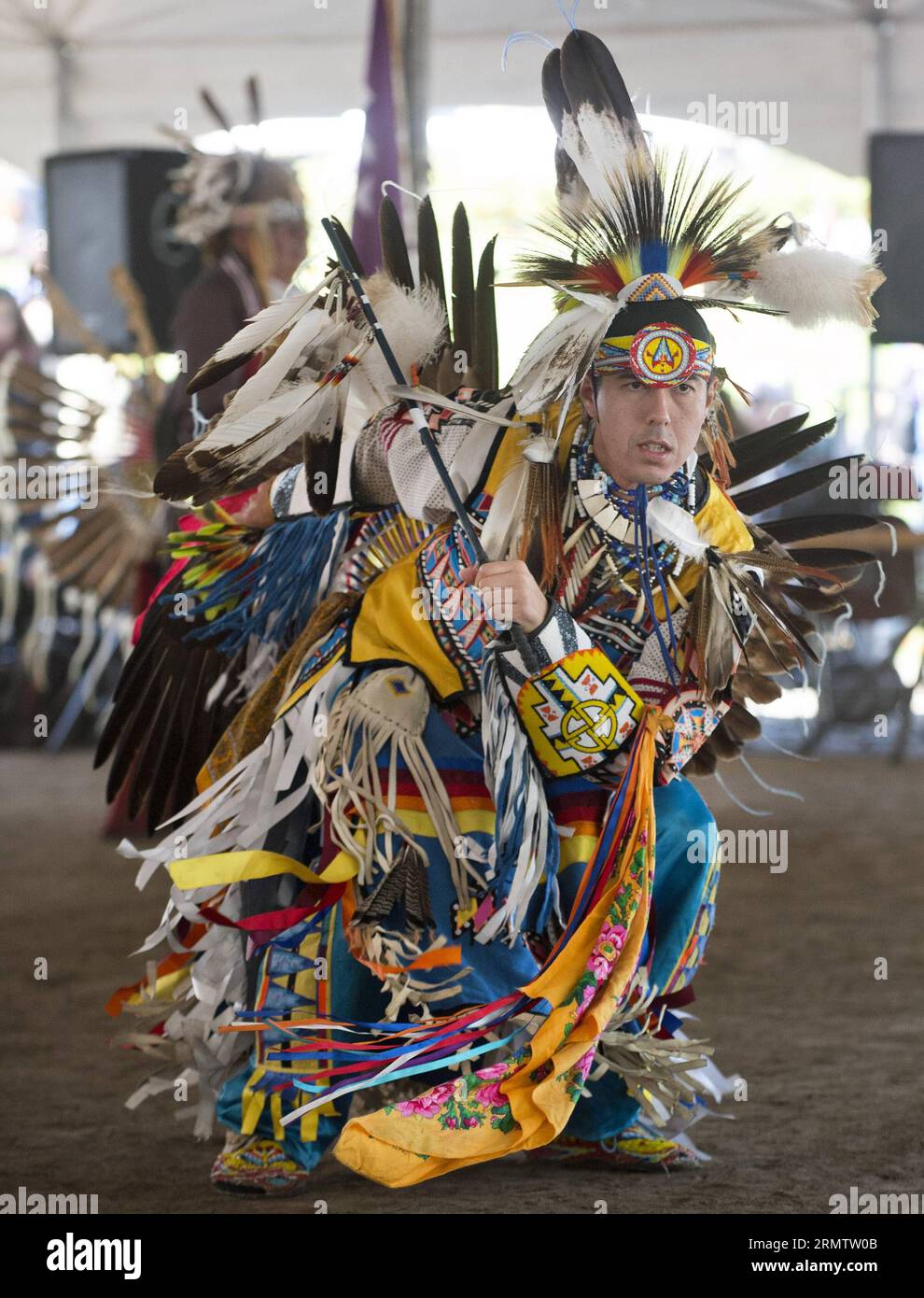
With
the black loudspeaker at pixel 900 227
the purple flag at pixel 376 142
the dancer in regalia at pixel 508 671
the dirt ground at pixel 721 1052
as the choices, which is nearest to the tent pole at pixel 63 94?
the dirt ground at pixel 721 1052

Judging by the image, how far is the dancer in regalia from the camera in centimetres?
204

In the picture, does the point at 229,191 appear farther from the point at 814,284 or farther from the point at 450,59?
the point at 450,59

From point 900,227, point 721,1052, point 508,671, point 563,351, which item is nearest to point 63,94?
point 900,227

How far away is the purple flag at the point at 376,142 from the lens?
3770mm

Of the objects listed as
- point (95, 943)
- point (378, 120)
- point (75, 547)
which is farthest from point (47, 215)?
point (95, 943)

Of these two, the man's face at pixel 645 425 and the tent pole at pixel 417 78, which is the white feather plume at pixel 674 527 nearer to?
the man's face at pixel 645 425

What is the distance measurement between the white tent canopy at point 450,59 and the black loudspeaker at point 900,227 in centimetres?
245

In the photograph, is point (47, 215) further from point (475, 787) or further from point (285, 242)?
point (475, 787)

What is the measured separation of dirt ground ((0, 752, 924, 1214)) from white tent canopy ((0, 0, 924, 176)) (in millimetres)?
3714

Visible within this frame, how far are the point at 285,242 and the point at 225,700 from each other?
238cm

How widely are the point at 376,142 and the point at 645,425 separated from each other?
7.08 ft

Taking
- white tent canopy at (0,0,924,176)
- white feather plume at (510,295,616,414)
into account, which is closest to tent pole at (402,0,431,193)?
white tent canopy at (0,0,924,176)

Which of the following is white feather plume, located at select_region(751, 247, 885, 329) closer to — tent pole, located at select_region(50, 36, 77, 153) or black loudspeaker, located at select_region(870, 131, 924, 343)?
black loudspeaker, located at select_region(870, 131, 924, 343)

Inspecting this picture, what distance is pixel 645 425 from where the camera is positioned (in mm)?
2047
